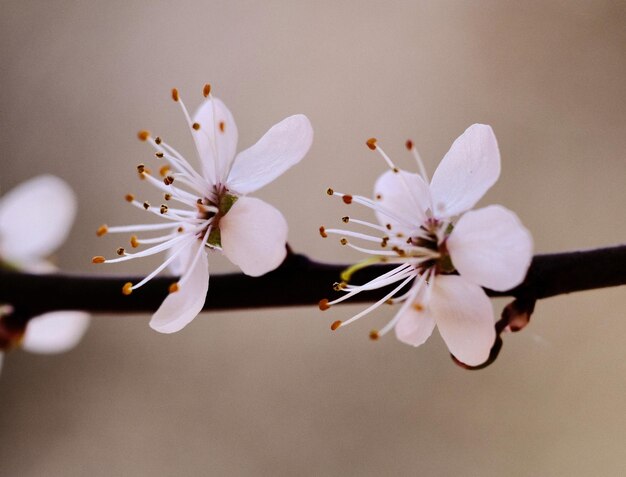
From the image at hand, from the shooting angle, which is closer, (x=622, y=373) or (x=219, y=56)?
(x=622, y=373)

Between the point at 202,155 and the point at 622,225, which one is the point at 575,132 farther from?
the point at 202,155

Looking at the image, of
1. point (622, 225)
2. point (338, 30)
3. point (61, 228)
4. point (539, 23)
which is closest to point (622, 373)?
point (622, 225)

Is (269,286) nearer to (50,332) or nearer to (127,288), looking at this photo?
(127,288)

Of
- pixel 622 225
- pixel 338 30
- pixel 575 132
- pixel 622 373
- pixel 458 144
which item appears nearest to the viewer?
pixel 458 144

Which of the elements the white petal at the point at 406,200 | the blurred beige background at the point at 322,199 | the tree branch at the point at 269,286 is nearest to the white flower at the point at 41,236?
the tree branch at the point at 269,286

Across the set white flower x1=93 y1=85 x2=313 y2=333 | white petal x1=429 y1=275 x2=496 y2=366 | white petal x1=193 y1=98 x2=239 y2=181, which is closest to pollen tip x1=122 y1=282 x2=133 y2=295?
white flower x1=93 y1=85 x2=313 y2=333

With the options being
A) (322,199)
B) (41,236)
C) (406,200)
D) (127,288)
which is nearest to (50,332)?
(41,236)

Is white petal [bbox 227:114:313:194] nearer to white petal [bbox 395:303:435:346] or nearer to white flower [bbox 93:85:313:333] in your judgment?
white flower [bbox 93:85:313:333]
